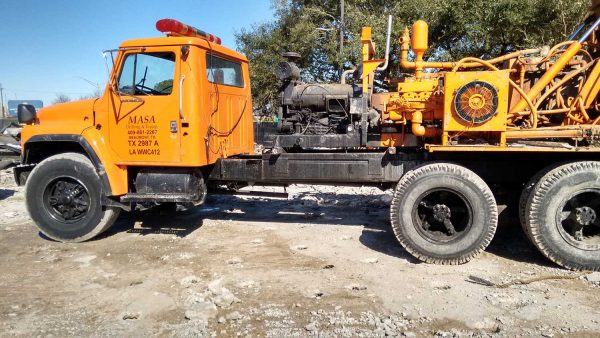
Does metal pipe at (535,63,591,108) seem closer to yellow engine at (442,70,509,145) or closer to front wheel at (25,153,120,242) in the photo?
yellow engine at (442,70,509,145)

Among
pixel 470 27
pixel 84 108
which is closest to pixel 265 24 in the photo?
pixel 470 27

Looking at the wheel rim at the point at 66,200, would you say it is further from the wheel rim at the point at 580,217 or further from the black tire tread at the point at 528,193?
the wheel rim at the point at 580,217

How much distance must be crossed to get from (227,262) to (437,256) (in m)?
2.32

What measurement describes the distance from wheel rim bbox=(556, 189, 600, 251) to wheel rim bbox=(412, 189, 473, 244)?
0.90 m

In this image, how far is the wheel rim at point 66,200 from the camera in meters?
5.61

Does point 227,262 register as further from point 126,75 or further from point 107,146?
point 126,75

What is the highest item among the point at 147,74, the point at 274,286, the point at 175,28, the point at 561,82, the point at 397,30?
the point at 397,30

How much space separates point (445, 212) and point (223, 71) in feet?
10.8

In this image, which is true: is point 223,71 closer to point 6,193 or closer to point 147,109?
point 147,109

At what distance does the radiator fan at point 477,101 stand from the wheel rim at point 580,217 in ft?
3.83

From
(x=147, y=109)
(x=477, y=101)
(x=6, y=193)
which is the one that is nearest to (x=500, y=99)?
(x=477, y=101)

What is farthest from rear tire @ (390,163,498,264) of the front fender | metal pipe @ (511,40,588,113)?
the front fender

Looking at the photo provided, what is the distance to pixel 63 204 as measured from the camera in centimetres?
562

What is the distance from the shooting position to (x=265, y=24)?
19.9 m
